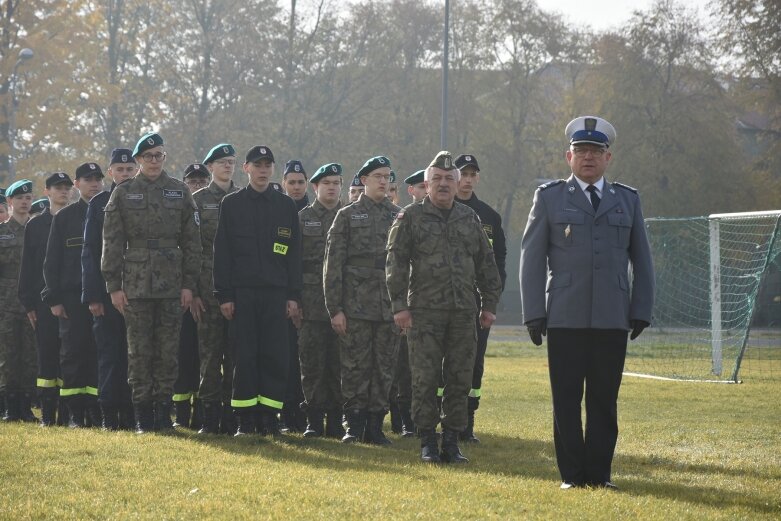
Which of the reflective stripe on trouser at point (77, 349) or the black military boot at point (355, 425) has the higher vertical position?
the reflective stripe on trouser at point (77, 349)

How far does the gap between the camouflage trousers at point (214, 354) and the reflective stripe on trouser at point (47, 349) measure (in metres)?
2.19

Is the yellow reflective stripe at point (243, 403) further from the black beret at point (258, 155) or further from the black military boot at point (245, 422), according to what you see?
the black beret at point (258, 155)

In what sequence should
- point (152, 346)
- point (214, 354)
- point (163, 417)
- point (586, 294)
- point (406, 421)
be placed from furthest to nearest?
point (406, 421)
point (214, 354)
point (163, 417)
point (152, 346)
point (586, 294)

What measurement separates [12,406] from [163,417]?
312 centimetres

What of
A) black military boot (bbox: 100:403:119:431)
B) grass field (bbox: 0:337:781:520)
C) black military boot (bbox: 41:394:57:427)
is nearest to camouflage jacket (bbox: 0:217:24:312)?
black military boot (bbox: 41:394:57:427)

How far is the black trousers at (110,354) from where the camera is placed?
11.0 meters

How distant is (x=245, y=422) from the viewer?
10.4 meters

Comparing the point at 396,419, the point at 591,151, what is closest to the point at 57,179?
the point at 396,419

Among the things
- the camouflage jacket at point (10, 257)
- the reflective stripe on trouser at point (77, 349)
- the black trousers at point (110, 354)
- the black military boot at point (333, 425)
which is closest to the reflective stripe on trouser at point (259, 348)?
the black military boot at point (333, 425)

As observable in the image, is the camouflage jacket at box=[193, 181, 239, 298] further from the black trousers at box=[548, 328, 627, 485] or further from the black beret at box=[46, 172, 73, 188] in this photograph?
the black trousers at box=[548, 328, 627, 485]

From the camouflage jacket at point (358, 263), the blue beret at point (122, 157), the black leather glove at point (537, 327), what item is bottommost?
the black leather glove at point (537, 327)

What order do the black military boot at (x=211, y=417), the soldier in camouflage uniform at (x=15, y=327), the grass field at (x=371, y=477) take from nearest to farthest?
the grass field at (x=371, y=477), the black military boot at (x=211, y=417), the soldier in camouflage uniform at (x=15, y=327)

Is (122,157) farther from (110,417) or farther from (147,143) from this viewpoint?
(110,417)

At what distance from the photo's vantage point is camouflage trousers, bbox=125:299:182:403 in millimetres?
10484
